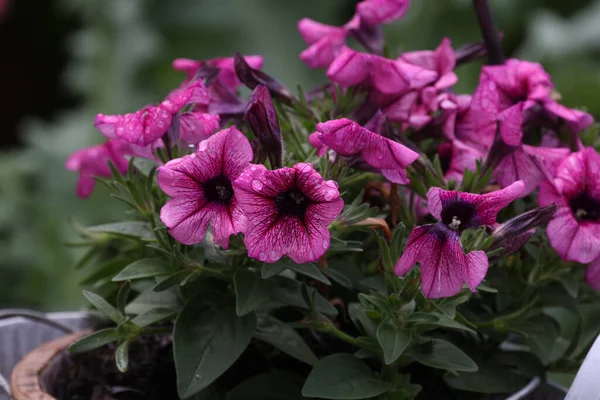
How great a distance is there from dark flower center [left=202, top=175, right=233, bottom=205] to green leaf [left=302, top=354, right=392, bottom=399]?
4.5 inches

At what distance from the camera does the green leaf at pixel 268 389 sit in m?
0.52

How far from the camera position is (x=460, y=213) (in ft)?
1.48

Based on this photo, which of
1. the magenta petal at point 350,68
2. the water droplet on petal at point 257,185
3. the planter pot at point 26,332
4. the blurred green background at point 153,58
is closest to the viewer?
the water droplet on petal at point 257,185

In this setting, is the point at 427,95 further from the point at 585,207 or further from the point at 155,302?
the point at 155,302

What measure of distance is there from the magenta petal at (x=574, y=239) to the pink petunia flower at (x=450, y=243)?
6 cm

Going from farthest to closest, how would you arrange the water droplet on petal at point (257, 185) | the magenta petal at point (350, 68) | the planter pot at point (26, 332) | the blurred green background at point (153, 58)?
the blurred green background at point (153, 58)
the planter pot at point (26, 332)
the magenta petal at point (350, 68)
the water droplet on petal at point (257, 185)

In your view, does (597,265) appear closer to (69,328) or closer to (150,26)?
(69,328)

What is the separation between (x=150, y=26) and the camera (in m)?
2.14

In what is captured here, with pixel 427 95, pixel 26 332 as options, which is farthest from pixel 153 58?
pixel 427 95

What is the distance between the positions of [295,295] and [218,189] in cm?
8

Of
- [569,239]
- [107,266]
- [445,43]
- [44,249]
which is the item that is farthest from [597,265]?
[44,249]

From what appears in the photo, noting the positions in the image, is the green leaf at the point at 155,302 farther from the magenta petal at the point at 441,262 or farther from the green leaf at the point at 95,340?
the magenta petal at the point at 441,262

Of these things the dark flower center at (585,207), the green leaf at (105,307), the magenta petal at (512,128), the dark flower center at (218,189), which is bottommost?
the dark flower center at (585,207)

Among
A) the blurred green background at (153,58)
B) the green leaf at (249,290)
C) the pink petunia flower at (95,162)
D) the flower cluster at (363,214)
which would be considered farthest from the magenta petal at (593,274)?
the blurred green background at (153,58)
